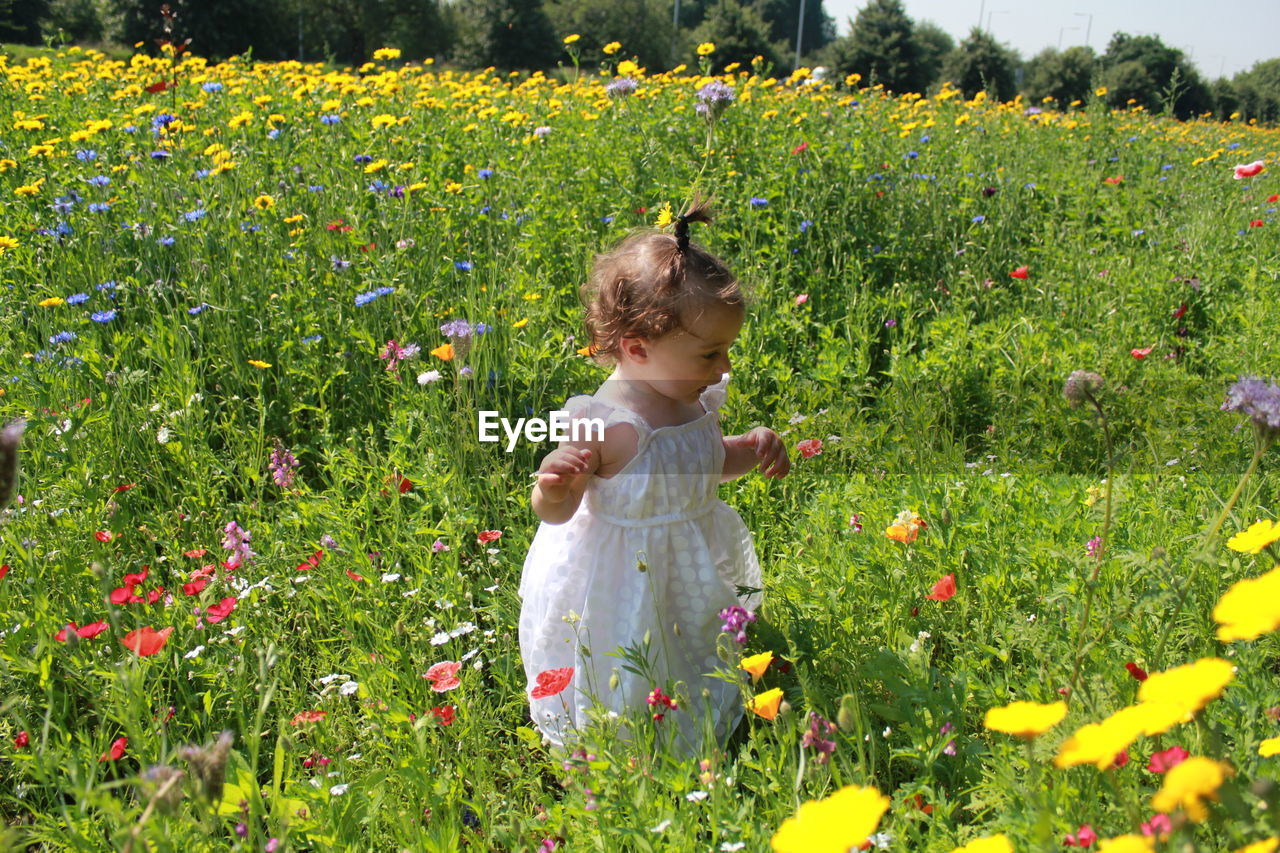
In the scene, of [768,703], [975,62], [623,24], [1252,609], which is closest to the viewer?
[1252,609]

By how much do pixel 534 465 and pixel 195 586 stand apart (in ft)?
4.04

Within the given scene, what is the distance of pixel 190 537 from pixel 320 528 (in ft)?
1.46

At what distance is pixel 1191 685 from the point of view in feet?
3.01

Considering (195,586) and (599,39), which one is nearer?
(195,586)

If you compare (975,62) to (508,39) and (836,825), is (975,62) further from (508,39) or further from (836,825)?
(836,825)

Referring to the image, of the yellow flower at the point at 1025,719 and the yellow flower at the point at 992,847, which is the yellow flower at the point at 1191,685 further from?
the yellow flower at the point at 992,847

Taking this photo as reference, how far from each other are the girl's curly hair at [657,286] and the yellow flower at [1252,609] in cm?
116

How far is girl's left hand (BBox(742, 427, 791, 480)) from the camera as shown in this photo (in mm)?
2180

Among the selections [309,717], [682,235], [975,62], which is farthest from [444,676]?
[975,62]

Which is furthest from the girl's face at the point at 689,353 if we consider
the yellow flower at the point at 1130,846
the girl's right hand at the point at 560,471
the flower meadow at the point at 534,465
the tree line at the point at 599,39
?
the tree line at the point at 599,39

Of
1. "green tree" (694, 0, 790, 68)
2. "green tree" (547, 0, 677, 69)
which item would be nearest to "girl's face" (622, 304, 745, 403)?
"green tree" (694, 0, 790, 68)

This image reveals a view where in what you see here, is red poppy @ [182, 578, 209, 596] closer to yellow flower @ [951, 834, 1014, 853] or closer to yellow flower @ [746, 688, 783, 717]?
yellow flower @ [746, 688, 783, 717]

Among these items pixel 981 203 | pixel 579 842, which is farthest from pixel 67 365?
pixel 981 203

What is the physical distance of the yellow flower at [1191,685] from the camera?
89cm
